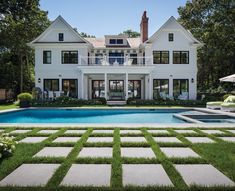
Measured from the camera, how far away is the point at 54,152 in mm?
6344

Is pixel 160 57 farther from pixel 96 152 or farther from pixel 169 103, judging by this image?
Answer: pixel 96 152

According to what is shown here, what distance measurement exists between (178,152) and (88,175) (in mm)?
2566

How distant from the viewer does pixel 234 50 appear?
32281mm

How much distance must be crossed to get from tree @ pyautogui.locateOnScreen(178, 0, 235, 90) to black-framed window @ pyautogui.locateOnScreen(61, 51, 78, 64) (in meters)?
15.8

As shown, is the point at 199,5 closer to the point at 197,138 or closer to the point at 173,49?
the point at 173,49

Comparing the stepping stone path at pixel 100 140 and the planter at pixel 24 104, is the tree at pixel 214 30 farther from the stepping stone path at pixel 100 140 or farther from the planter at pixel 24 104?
the stepping stone path at pixel 100 140

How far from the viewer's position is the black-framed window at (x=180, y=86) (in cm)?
2673

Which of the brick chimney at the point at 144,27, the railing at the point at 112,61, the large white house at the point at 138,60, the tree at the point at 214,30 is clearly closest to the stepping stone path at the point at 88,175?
the railing at the point at 112,61

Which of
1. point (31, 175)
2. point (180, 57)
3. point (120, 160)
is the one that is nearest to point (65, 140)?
point (120, 160)

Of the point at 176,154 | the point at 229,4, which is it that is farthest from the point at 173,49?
the point at 176,154

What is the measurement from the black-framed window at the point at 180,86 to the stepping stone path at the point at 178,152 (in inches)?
806

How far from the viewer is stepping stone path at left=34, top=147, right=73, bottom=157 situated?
6.06 meters

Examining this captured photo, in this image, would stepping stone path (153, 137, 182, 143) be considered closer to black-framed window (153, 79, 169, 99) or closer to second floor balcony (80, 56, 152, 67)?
second floor balcony (80, 56, 152, 67)

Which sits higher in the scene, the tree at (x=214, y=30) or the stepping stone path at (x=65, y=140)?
the tree at (x=214, y=30)
